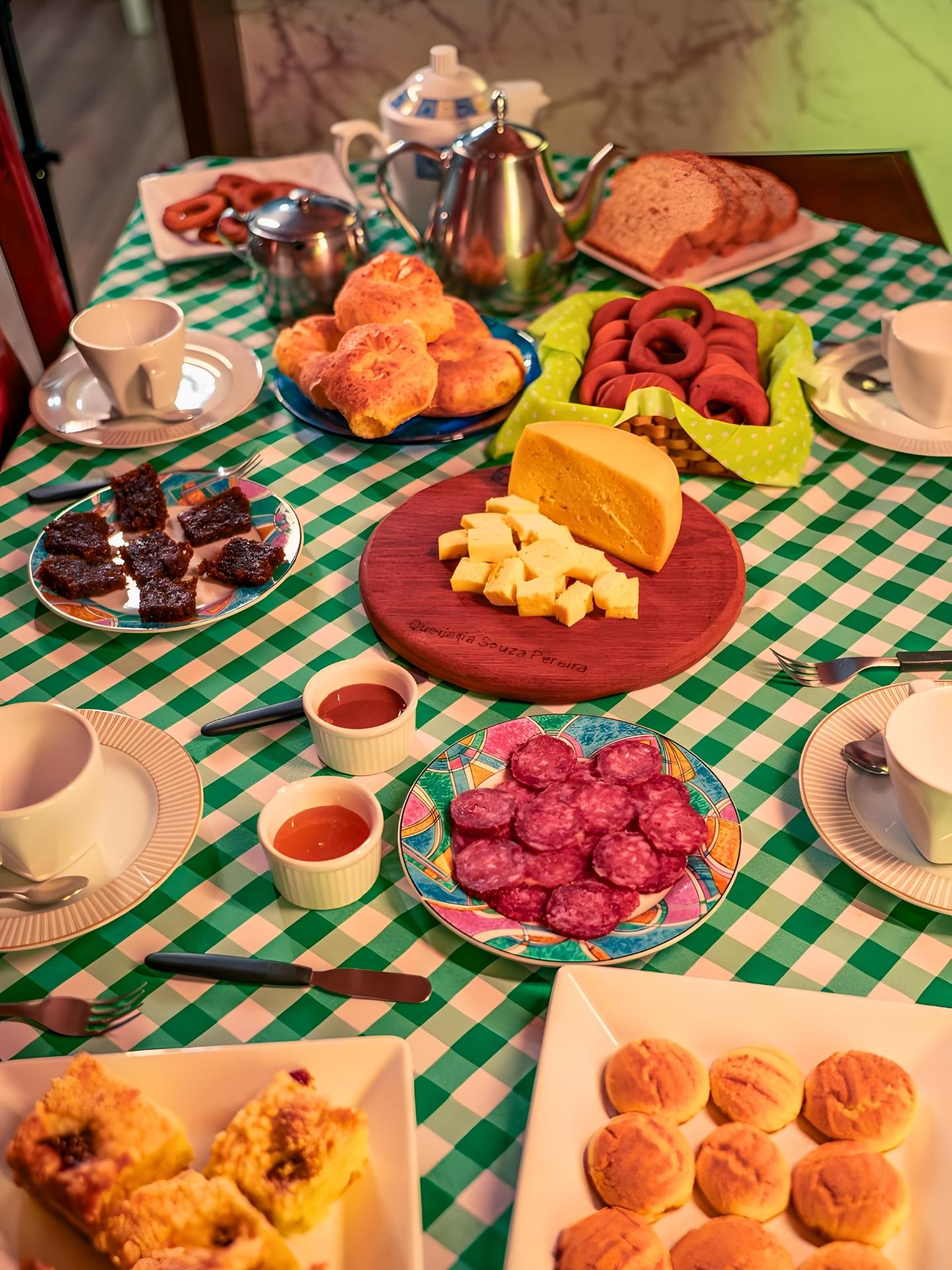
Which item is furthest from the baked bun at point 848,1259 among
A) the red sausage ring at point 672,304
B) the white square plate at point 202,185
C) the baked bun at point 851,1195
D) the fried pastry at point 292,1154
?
the white square plate at point 202,185

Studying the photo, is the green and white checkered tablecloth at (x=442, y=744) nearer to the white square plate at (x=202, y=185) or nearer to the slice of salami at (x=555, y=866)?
the slice of salami at (x=555, y=866)

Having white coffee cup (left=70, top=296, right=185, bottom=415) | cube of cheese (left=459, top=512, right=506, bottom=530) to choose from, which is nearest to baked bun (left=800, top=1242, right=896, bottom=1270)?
cube of cheese (left=459, top=512, right=506, bottom=530)

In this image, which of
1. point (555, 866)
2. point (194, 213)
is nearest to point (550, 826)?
point (555, 866)

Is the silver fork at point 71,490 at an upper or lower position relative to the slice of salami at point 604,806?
upper

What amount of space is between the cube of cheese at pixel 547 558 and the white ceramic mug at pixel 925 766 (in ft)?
1.70

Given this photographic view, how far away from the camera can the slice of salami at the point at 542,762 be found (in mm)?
1317

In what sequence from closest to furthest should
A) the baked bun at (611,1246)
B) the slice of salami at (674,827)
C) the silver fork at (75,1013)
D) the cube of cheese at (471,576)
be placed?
the baked bun at (611,1246) < the silver fork at (75,1013) < the slice of salami at (674,827) < the cube of cheese at (471,576)

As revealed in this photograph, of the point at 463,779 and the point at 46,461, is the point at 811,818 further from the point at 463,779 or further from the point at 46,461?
the point at 46,461

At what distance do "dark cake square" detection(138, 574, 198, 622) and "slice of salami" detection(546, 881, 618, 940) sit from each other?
688mm

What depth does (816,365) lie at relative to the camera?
2070 mm

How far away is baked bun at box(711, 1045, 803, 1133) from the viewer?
1.01 metres

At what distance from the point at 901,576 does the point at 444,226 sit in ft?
3.67

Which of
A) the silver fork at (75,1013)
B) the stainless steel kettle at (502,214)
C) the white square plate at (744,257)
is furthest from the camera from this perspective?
the white square plate at (744,257)

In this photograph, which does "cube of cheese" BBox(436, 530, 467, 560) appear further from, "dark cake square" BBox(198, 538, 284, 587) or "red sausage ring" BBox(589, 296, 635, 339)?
"red sausage ring" BBox(589, 296, 635, 339)
